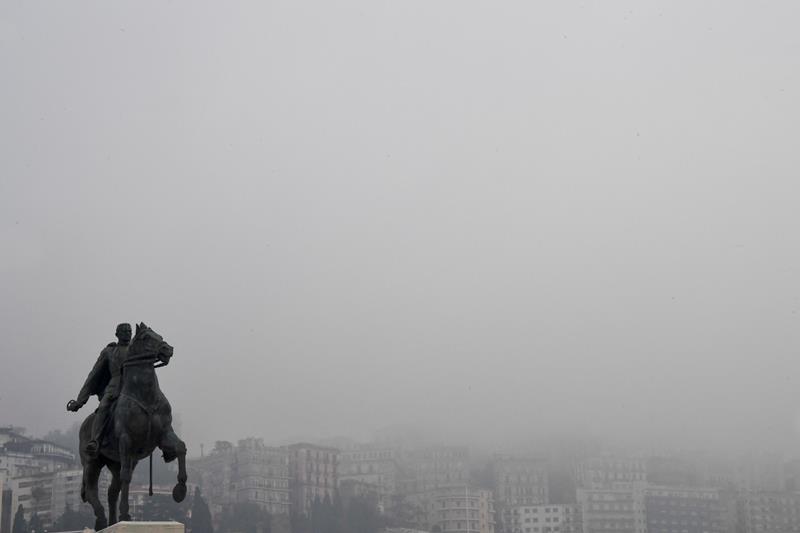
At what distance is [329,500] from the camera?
165 meters

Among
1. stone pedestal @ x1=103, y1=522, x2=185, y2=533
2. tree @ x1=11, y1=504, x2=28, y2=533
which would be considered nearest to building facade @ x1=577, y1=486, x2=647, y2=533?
tree @ x1=11, y1=504, x2=28, y2=533

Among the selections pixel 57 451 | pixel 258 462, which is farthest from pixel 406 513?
pixel 57 451

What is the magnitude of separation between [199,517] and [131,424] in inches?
4574

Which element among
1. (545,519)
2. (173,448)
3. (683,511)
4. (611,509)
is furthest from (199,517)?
(173,448)

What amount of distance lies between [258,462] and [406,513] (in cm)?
2084

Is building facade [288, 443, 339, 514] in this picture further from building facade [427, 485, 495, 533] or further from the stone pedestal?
the stone pedestal

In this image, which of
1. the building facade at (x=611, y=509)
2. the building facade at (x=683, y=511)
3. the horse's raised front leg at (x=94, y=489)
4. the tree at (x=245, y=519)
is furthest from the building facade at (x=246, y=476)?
the horse's raised front leg at (x=94, y=489)

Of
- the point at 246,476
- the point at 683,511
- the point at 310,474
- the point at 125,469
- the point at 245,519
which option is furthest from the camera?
the point at 683,511

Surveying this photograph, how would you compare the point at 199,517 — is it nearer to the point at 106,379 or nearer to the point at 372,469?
the point at 372,469

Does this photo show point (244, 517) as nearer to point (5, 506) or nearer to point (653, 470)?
point (5, 506)

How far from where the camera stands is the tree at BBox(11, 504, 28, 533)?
12312 cm

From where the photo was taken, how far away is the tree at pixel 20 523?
12312cm

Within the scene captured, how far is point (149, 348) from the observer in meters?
17.6

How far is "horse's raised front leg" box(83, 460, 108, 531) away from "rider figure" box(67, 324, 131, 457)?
1.51 ft
